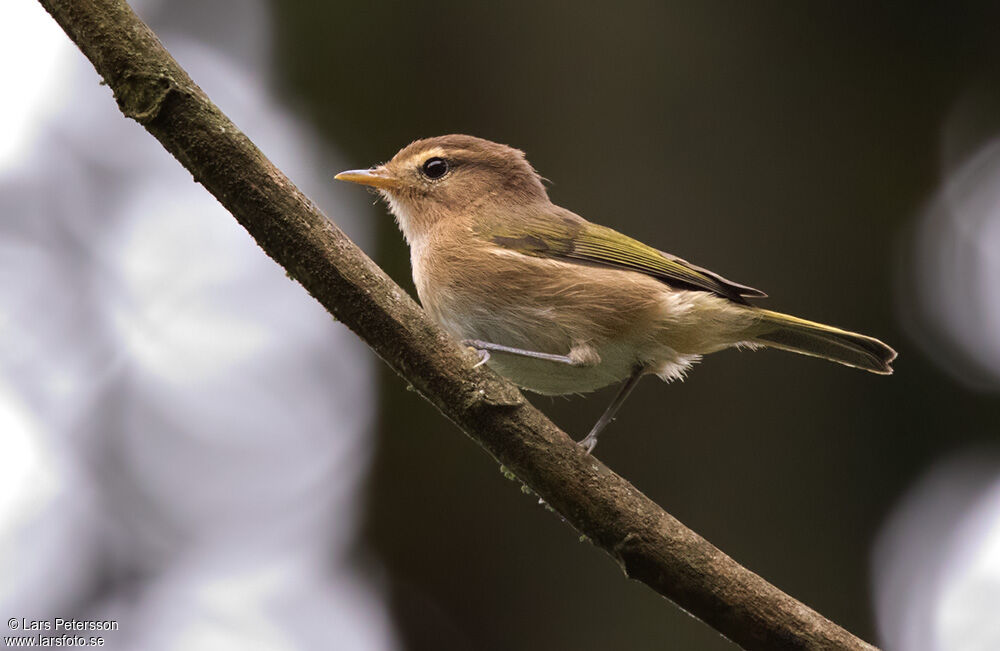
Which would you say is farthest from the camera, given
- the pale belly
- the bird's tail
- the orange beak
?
the orange beak

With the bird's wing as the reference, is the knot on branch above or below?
below

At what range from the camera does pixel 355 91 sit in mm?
6488

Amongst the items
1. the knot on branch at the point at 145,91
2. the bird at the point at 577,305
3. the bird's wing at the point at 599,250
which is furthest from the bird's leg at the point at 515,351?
the knot on branch at the point at 145,91

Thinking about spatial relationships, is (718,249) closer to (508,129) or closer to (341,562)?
(508,129)

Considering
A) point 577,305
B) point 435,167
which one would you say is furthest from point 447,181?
point 577,305

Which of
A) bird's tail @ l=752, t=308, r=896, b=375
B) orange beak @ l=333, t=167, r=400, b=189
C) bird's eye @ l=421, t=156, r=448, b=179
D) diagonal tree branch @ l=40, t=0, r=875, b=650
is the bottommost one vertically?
diagonal tree branch @ l=40, t=0, r=875, b=650

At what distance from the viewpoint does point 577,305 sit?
162 inches

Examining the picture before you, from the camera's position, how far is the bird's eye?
4855 millimetres

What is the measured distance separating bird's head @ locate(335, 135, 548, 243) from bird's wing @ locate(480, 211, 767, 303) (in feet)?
0.97

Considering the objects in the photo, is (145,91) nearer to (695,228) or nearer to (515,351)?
(515,351)

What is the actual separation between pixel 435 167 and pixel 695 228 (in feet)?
5.68

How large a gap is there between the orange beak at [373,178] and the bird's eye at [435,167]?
175 millimetres

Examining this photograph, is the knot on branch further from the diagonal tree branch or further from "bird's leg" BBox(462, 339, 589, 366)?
"bird's leg" BBox(462, 339, 589, 366)

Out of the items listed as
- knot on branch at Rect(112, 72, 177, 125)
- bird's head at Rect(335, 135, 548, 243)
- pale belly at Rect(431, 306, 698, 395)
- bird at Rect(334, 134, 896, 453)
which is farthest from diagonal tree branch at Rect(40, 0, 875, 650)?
bird's head at Rect(335, 135, 548, 243)
